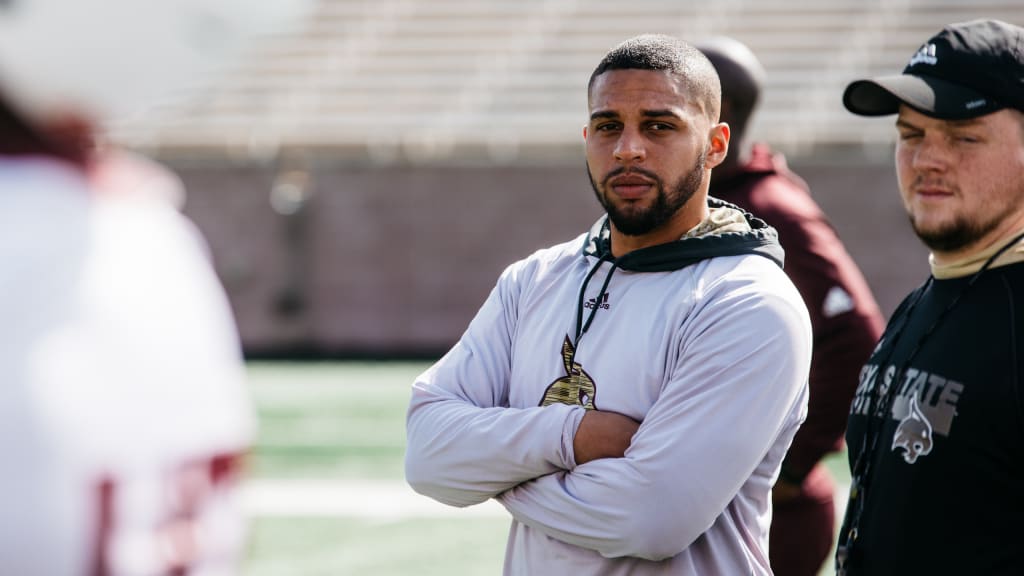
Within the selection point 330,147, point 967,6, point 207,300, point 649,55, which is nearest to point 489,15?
point 330,147

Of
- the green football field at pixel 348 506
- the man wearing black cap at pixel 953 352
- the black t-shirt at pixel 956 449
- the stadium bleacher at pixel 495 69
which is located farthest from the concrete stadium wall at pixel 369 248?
the black t-shirt at pixel 956 449

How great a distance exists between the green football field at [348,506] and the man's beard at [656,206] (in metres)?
3.60

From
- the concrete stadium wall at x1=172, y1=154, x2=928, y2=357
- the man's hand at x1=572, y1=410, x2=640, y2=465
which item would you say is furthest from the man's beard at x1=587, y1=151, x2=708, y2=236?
the concrete stadium wall at x1=172, y1=154, x2=928, y2=357

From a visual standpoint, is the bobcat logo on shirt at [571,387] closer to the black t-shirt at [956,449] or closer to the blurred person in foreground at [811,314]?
the black t-shirt at [956,449]

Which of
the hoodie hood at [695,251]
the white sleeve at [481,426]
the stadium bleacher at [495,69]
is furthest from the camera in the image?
the stadium bleacher at [495,69]

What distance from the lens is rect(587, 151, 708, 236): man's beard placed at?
2.36 m

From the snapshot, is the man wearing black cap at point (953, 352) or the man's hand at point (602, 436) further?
the man's hand at point (602, 436)

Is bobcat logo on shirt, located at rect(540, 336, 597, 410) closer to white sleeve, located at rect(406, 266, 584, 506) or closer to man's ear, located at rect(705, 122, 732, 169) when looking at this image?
white sleeve, located at rect(406, 266, 584, 506)

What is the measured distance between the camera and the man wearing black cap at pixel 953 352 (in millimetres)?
2002

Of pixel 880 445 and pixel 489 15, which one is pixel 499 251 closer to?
pixel 489 15

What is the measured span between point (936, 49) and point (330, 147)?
1398 cm

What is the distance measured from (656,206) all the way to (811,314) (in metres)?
0.95

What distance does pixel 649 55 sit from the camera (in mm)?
2393

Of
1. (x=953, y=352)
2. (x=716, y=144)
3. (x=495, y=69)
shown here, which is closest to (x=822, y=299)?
(x=716, y=144)
